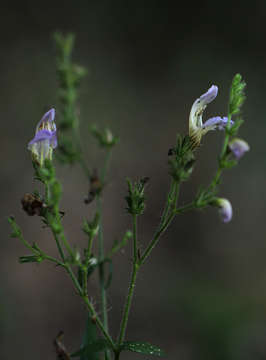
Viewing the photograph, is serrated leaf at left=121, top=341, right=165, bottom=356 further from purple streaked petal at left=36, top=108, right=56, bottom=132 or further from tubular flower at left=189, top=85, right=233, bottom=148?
purple streaked petal at left=36, top=108, right=56, bottom=132

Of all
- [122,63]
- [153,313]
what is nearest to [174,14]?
[122,63]

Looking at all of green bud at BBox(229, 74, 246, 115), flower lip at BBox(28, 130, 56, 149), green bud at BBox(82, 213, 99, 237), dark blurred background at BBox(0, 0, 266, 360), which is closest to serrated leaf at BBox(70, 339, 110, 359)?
green bud at BBox(82, 213, 99, 237)

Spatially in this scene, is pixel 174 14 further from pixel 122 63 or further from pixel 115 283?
pixel 115 283

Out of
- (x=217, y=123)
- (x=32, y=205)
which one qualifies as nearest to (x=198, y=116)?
(x=217, y=123)

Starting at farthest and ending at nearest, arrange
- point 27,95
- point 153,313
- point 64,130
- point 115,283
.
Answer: point 27,95
point 115,283
point 153,313
point 64,130

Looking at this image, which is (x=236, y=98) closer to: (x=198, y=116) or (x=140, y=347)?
(x=198, y=116)

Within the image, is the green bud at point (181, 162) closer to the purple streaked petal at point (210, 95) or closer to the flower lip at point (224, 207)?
the flower lip at point (224, 207)

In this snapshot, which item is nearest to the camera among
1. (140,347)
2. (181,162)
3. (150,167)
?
(181,162)

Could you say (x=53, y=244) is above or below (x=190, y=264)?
above
